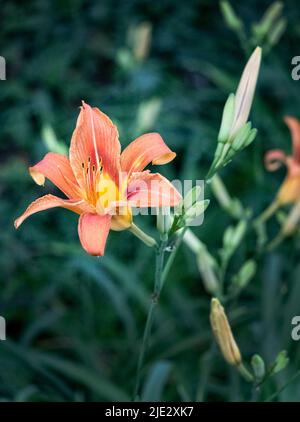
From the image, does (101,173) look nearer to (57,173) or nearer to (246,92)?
(57,173)

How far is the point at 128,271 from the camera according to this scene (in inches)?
69.9

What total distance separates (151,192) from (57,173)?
16cm

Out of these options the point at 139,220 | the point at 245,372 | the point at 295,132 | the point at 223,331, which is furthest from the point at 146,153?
the point at 139,220

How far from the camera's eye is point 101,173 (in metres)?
1.02

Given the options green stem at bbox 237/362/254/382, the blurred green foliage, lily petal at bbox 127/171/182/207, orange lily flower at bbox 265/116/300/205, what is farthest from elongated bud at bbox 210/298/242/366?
orange lily flower at bbox 265/116/300/205

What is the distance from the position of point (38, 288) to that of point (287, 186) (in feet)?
3.05

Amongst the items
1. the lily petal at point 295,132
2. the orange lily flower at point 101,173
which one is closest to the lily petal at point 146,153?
the orange lily flower at point 101,173

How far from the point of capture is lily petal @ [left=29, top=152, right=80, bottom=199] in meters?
0.96

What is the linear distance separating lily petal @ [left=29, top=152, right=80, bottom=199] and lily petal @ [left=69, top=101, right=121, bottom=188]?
0.01 metres

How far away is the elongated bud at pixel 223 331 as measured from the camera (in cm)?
104

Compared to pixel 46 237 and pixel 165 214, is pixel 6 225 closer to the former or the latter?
pixel 46 237

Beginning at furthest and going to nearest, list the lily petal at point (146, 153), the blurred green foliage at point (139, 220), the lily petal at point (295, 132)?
the blurred green foliage at point (139, 220), the lily petal at point (295, 132), the lily petal at point (146, 153)

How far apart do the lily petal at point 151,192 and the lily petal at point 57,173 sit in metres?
0.10

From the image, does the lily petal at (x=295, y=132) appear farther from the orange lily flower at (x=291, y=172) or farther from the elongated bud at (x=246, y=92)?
the elongated bud at (x=246, y=92)
